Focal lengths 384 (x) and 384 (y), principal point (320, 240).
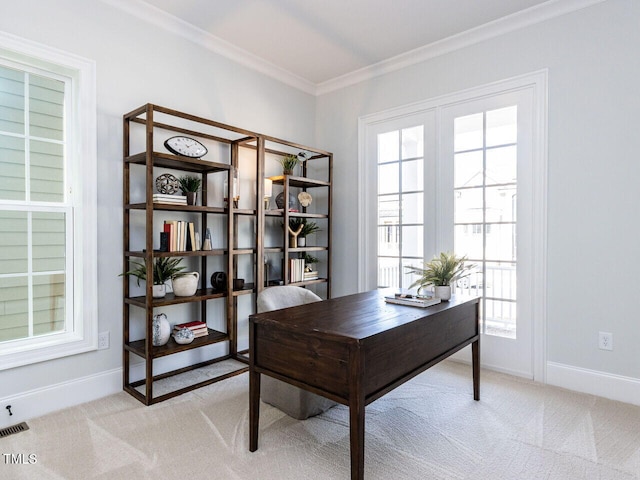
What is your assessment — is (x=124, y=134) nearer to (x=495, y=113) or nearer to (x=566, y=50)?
(x=495, y=113)

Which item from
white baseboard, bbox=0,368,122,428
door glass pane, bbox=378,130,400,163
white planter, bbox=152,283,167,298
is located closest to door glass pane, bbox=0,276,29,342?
white baseboard, bbox=0,368,122,428

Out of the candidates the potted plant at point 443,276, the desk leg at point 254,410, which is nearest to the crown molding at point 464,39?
the potted plant at point 443,276

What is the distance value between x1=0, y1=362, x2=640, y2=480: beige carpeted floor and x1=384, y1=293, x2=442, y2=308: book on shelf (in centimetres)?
71

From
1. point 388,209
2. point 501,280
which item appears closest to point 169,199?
point 388,209

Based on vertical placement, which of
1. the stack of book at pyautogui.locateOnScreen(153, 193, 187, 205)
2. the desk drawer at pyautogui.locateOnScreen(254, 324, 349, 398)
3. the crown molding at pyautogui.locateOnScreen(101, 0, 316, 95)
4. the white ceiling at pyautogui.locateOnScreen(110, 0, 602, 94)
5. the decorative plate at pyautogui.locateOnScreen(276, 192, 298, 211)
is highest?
the white ceiling at pyautogui.locateOnScreen(110, 0, 602, 94)

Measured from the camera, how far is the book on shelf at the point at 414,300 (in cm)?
224

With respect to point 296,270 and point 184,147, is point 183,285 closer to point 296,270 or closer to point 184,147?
point 184,147

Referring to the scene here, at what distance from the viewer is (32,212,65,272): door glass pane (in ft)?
8.26

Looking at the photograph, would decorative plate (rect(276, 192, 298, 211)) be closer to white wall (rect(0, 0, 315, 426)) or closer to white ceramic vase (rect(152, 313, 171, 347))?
white wall (rect(0, 0, 315, 426))

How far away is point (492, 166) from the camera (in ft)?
10.5

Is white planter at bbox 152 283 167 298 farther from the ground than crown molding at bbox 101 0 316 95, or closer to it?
closer to it

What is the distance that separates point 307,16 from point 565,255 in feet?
8.76

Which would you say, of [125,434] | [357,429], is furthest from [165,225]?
[357,429]

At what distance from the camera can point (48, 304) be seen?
102 inches
